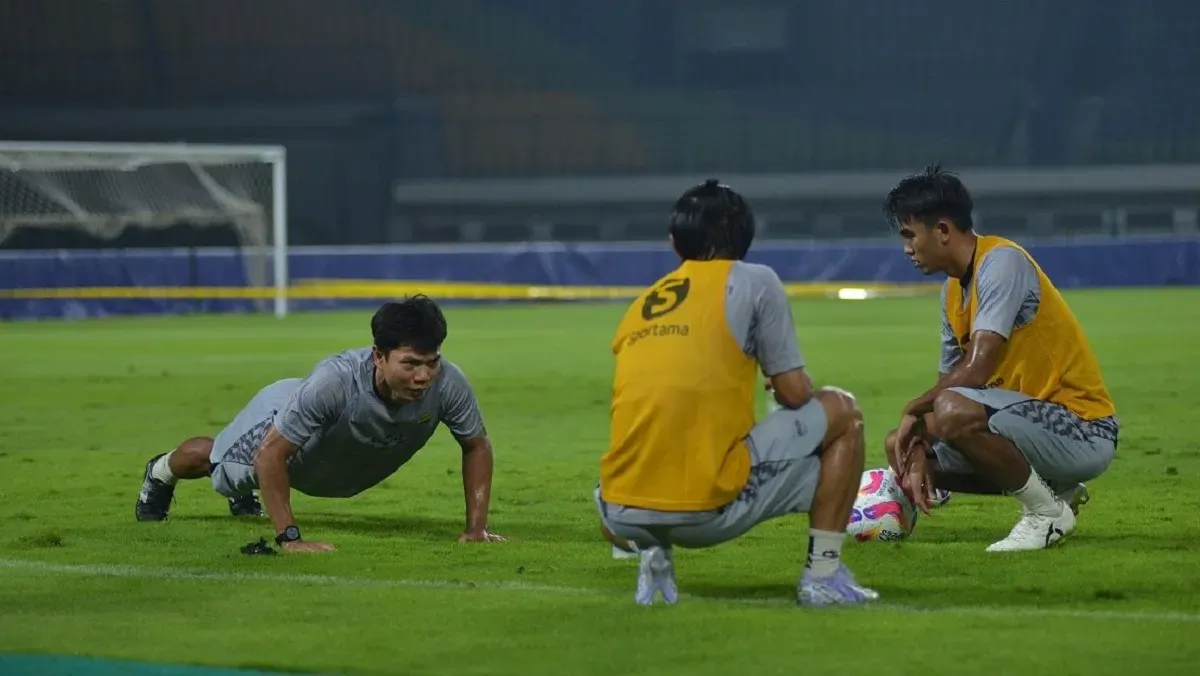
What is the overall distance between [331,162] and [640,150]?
29.4ft

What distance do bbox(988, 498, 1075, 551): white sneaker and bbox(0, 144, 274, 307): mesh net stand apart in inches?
1053

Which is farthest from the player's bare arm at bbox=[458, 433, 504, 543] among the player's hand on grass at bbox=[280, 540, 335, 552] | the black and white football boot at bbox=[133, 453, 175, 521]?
the black and white football boot at bbox=[133, 453, 175, 521]

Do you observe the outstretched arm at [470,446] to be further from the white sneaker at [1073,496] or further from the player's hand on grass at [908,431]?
the white sneaker at [1073,496]

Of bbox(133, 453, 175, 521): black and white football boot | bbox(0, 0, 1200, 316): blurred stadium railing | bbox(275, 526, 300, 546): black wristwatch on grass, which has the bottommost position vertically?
bbox(133, 453, 175, 521): black and white football boot

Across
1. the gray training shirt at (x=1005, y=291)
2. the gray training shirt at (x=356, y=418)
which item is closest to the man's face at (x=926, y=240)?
the gray training shirt at (x=1005, y=291)

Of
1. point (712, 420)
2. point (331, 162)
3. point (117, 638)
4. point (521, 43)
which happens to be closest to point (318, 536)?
point (117, 638)

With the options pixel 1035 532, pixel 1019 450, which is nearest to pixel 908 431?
pixel 1019 450

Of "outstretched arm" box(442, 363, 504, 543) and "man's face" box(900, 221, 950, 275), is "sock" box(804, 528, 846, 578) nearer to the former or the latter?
"man's face" box(900, 221, 950, 275)

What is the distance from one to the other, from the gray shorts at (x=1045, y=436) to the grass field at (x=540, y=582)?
316mm

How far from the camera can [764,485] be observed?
5.38 m

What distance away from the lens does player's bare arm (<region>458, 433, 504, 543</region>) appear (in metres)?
7.20

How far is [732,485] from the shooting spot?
209 inches

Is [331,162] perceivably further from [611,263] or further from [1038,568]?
[1038,568]

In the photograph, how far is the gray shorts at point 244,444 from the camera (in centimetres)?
761
